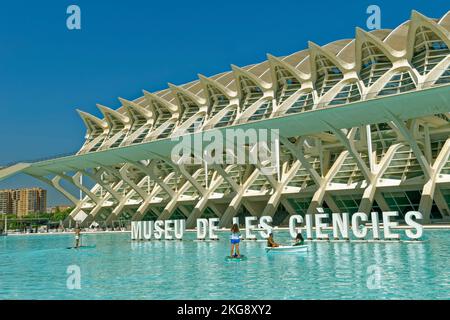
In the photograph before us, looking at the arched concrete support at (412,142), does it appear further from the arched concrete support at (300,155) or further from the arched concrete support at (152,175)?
the arched concrete support at (152,175)

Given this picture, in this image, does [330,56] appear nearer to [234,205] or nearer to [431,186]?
[431,186]

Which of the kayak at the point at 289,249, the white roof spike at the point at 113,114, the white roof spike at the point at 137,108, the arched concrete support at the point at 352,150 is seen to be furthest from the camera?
the white roof spike at the point at 113,114

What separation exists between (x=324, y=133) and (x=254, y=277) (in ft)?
Answer: 100

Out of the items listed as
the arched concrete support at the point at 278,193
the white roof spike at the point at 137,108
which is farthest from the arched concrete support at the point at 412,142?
the white roof spike at the point at 137,108

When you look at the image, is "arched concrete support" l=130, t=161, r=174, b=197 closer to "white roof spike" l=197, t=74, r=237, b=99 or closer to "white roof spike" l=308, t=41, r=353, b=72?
"white roof spike" l=197, t=74, r=237, b=99

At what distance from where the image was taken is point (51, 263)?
16656mm

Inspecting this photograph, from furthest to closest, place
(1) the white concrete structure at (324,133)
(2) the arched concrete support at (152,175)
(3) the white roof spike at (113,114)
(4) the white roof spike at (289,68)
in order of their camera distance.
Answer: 1. (3) the white roof spike at (113,114)
2. (2) the arched concrete support at (152,175)
3. (4) the white roof spike at (289,68)
4. (1) the white concrete structure at (324,133)

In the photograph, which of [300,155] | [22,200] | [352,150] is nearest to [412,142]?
[352,150]

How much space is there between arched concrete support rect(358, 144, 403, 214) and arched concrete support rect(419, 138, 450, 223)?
11.5 ft

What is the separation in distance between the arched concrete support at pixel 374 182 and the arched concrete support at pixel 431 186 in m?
3.51

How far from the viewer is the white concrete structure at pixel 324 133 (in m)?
31.5

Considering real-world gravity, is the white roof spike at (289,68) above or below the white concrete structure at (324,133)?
above

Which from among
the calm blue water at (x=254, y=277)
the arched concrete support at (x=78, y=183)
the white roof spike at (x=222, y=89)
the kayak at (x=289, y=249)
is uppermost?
the white roof spike at (x=222, y=89)

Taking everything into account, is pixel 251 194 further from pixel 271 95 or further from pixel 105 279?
pixel 105 279
